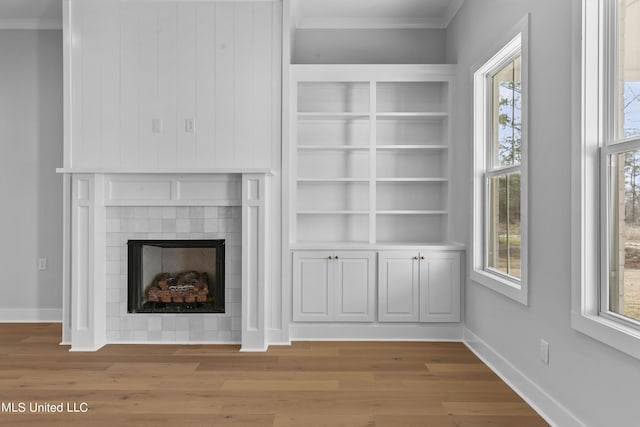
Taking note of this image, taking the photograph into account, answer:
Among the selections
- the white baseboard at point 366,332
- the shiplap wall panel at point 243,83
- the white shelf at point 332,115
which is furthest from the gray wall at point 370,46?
the white baseboard at point 366,332

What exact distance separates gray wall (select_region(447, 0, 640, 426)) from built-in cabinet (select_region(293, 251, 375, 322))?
1.13m

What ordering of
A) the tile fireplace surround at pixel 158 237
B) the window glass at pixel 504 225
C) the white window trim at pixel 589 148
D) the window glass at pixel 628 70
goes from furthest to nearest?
1. the tile fireplace surround at pixel 158 237
2. the window glass at pixel 504 225
3. the white window trim at pixel 589 148
4. the window glass at pixel 628 70

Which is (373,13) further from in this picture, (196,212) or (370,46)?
(196,212)

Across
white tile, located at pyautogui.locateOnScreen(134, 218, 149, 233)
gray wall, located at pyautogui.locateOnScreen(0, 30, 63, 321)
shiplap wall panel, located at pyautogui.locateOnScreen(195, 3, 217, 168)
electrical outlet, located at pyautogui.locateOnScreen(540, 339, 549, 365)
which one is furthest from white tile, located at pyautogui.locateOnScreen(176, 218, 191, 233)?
electrical outlet, located at pyautogui.locateOnScreen(540, 339, 549, 365)

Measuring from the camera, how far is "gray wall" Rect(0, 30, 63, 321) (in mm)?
A: 4551

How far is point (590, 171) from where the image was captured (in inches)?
82.8

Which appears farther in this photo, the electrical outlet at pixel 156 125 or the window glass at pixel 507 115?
the electrical outlet at pixel 156 125

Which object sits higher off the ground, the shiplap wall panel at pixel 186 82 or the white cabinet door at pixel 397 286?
the shiplap wall panel at pixel 186 82

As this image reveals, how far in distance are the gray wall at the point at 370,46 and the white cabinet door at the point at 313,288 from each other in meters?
2.04

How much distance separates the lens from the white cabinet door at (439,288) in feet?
13.0

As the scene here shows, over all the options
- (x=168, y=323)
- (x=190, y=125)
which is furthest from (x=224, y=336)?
(x=190, y=125)

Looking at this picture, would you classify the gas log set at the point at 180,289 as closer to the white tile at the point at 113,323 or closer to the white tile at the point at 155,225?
the white tile at the point at 113,323

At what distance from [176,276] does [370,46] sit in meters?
2.93

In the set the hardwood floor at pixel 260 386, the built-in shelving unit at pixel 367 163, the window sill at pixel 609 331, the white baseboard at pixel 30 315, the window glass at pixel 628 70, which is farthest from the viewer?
the white baseboard at pixel 30 315
